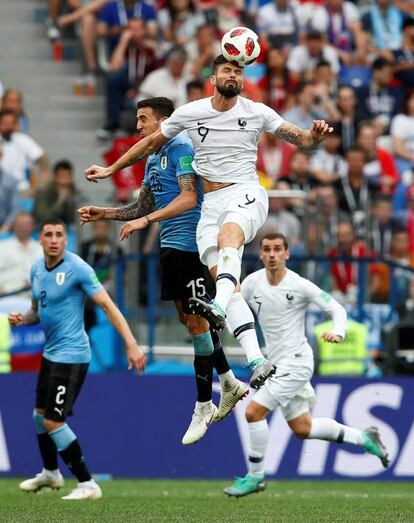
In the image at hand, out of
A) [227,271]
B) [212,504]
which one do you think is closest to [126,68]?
[212,504]

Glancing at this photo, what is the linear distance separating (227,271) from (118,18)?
37.3 feet

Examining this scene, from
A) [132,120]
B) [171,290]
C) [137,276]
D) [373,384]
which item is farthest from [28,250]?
[171,290]

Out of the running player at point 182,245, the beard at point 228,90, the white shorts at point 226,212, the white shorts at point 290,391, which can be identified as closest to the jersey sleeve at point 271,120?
the beard at point 228,90

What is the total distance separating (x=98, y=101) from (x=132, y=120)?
6.56 ft

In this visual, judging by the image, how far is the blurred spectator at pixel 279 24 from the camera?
23.0 m

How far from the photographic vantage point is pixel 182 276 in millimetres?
12648

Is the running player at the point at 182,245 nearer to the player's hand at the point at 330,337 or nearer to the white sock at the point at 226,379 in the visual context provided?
the white sock at the point at 226,379

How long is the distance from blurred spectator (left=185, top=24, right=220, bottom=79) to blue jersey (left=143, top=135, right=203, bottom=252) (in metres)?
9.12

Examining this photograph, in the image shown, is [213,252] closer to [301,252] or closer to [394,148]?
[301,252]

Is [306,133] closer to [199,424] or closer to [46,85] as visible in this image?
[199,424]

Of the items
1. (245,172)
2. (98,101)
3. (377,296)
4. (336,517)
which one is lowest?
(336,517)

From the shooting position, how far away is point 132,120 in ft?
69.2

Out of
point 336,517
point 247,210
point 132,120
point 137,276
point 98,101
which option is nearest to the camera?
point 247,210

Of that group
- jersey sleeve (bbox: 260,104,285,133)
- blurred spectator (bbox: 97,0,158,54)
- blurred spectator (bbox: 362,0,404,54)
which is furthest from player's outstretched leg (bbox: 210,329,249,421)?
blurred spectator (bbox: 362,0,404,54)
